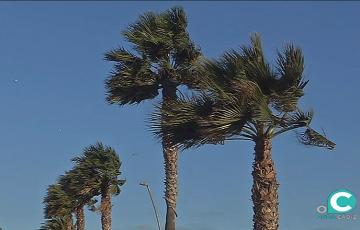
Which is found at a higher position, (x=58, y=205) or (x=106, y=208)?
(x=58, y=205)

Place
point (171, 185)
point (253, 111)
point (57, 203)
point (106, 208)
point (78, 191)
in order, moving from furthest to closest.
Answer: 1. point (57, 203)
2. point (78, 191)
3. point (106, 208)
4. point (171, 185)
5. point (253, 111)

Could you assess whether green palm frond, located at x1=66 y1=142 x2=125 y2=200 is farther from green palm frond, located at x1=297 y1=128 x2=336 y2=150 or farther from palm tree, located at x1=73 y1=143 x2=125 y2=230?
green palm frond, located at x1=297 y1=128 x2=336 y2=150

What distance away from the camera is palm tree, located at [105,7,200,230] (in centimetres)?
2294

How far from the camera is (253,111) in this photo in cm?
1427

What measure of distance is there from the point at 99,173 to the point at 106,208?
6.98 ft

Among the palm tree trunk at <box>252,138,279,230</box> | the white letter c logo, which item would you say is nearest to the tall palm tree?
the white letter c logo

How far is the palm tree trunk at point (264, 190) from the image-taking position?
46.5 feet

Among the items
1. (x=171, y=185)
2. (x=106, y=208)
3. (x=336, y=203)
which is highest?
(x=106, y=208)

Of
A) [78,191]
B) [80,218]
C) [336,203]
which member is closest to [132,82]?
[336,203]

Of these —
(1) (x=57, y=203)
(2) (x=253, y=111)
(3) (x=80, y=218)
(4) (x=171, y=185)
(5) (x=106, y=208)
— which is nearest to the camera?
(2) (x=253, y=111)

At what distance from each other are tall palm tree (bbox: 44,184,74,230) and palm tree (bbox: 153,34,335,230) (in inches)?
990

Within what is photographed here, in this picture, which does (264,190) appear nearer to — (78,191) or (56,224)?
(78,191)

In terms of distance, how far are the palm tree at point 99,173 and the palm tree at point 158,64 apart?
35.2 feet

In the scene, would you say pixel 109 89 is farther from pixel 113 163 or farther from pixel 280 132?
pixel 113 163
